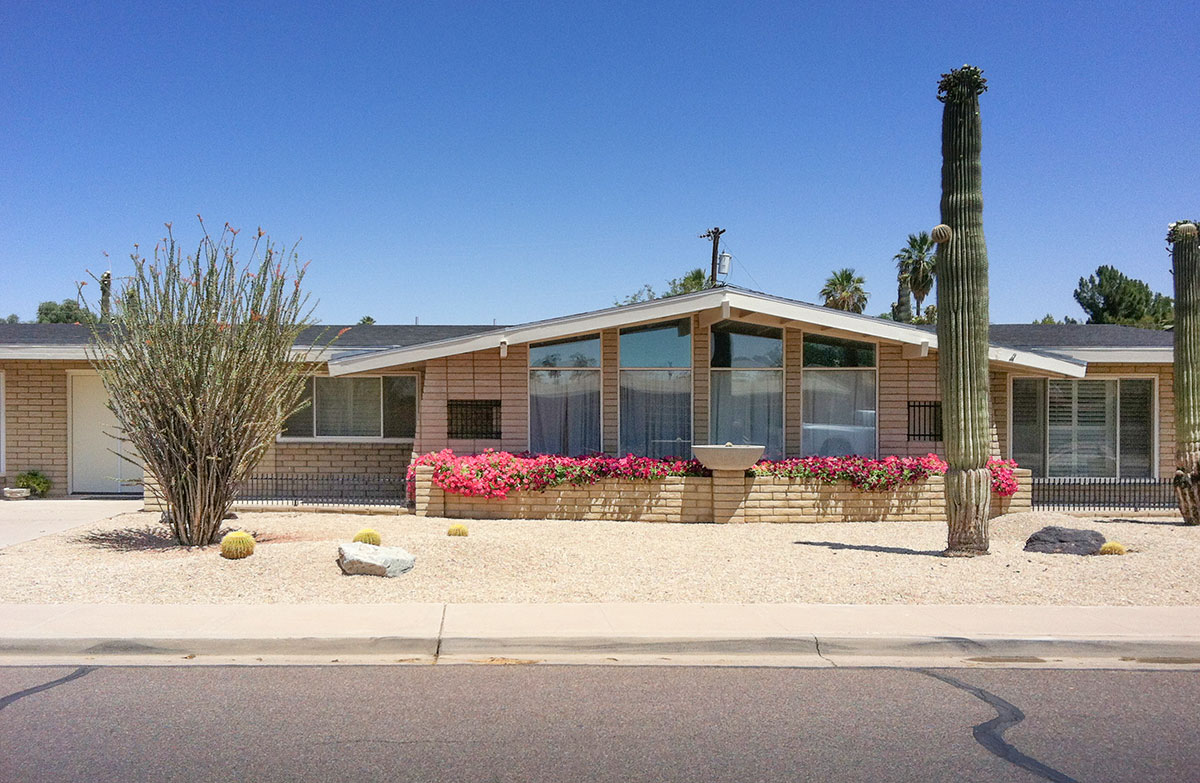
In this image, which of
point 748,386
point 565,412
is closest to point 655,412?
point 565,412

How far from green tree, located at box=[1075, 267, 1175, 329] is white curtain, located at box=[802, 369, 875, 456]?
2923cm

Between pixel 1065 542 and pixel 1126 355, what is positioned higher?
pixel 1126 355

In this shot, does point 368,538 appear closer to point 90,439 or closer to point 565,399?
point 565,399

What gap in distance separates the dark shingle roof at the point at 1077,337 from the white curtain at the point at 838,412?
10.4 feet

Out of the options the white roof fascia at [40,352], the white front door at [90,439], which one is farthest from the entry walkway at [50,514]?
the white roof fascia at [40,352]

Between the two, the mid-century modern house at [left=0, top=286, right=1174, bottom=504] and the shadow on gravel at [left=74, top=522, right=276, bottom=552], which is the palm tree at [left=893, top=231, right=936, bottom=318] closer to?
the mid-century modern house at [left=0, top=286, right=1174, bottom=504]

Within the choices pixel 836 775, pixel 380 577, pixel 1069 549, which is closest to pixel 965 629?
pixel 836 775

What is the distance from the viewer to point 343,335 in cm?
1873

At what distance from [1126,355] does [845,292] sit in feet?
80.6

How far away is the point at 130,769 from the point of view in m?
4.70

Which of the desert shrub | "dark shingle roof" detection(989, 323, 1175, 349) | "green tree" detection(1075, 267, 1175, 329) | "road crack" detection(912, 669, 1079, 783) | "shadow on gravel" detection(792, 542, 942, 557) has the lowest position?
"road crack" detection(912, 669, 1079, 783)

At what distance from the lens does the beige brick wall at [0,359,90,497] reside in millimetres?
16719

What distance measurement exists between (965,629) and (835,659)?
1282mm

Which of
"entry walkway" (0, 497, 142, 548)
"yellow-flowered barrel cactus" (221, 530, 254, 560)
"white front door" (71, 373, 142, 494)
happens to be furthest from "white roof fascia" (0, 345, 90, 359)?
"yellow-flowered barrel cactus" (221, 530, 254, 560)
